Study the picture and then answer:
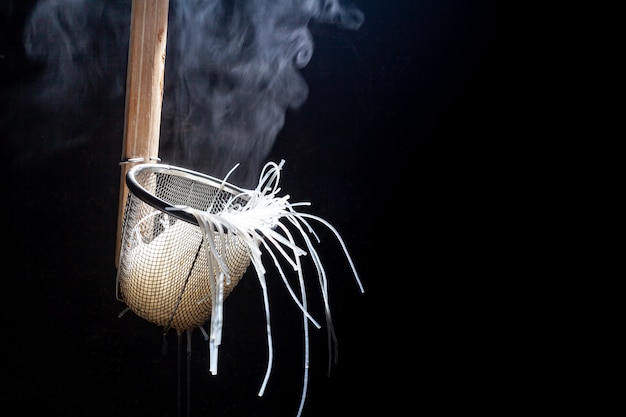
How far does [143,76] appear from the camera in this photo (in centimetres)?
149

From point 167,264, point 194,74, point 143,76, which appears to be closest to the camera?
point 167,264

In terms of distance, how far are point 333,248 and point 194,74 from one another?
73cm

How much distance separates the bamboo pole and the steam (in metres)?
0.42

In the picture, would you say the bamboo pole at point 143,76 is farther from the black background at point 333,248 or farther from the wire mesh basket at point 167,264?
the black background at point 333,248

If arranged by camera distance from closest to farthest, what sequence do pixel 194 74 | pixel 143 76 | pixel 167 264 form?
pixel 167 264 < pixel 143 76 < pixel 194 74

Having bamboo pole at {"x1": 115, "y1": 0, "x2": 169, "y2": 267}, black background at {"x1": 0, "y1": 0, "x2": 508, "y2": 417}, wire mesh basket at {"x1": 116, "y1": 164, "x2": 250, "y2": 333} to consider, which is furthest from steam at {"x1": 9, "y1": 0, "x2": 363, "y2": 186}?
wire mesh basket at {"x1": 116, "y1": 164, "x2": 250, "y2": 333}

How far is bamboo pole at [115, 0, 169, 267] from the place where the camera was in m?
1.48

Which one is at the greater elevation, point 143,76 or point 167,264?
point 143,76

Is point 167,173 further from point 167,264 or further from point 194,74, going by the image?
point 194,74

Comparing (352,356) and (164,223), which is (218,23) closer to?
(164,223)

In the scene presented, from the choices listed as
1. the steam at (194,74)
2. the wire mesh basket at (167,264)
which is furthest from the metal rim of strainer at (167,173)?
the steam at (194,74)

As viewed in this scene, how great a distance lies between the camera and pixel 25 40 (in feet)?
6.13

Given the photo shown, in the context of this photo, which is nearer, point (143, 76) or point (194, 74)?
point (143, 76)

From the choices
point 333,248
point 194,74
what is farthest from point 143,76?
point 333,248
